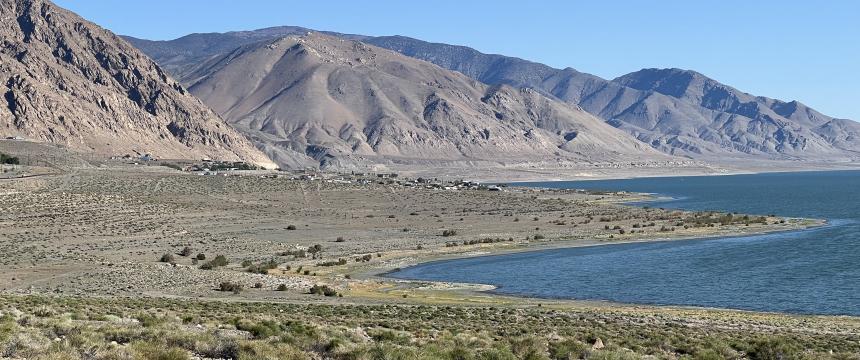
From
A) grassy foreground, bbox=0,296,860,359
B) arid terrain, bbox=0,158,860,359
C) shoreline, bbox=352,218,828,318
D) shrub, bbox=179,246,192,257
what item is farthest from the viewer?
shrub, bbox=179,246,192,257

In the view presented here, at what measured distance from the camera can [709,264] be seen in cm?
5938

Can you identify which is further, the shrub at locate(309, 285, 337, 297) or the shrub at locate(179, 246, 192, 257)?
the shrub at locate(179, 246, 192, 257)

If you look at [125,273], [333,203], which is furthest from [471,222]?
[125,273]

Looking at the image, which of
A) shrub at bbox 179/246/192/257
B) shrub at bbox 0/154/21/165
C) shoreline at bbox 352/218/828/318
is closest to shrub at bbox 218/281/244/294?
shoreline at bbox 352/218/828/318

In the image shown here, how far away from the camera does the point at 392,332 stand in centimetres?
2272

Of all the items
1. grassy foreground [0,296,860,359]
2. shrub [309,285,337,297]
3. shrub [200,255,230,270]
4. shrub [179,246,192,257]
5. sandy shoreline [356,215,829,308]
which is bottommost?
sandy shoreline [356,215,829,308]

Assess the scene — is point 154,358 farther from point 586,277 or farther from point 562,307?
point 586,277

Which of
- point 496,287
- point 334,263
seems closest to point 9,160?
point 334,263

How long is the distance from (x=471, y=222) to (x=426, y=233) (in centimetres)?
1268

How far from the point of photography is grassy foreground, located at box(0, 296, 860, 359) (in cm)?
1761

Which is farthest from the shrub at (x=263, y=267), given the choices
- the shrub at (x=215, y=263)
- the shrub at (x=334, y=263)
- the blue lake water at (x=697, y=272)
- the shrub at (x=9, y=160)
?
the shrub at (x=9, y=160)

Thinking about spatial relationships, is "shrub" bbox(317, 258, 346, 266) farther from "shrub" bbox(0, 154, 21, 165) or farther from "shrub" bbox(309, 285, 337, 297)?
"shrub" bbox(0, 154, 21, 165)

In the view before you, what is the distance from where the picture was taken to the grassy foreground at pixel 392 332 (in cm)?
1761

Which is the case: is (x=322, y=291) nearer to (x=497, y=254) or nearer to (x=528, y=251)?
(x=497, y=254)
